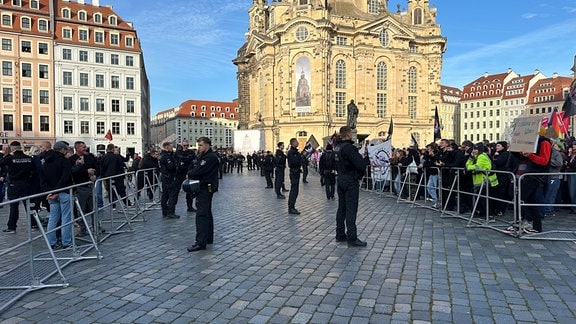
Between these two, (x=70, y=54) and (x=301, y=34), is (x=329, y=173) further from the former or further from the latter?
(x=70, y=54)

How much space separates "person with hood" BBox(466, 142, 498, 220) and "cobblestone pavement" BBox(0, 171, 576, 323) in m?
1.22

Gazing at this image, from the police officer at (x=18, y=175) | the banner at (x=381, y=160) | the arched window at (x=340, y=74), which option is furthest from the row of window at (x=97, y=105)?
the police officer at (x=18, y=175)

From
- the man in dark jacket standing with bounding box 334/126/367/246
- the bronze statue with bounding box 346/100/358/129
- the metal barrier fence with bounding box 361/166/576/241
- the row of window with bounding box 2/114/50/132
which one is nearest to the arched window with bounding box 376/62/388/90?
the bronze statue with bounding box 346/100/358/129

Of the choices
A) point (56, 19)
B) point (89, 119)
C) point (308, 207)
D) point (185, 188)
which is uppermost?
point (56, 19)

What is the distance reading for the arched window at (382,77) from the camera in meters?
62.2

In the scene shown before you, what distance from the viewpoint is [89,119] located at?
180 ft

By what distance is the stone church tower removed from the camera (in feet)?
188

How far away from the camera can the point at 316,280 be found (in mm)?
5406

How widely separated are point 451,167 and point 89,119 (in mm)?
54476

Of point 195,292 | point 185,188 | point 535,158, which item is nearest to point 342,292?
point 195,292

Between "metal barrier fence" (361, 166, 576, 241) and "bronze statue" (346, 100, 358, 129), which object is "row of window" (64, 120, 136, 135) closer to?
"bronze statue" (346, 100, 358, 129)

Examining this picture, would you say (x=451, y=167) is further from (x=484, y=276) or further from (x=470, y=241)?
(x=484, y=276)

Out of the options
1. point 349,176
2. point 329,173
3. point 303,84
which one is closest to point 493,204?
point 349,176

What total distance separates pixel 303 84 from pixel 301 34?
695cm
